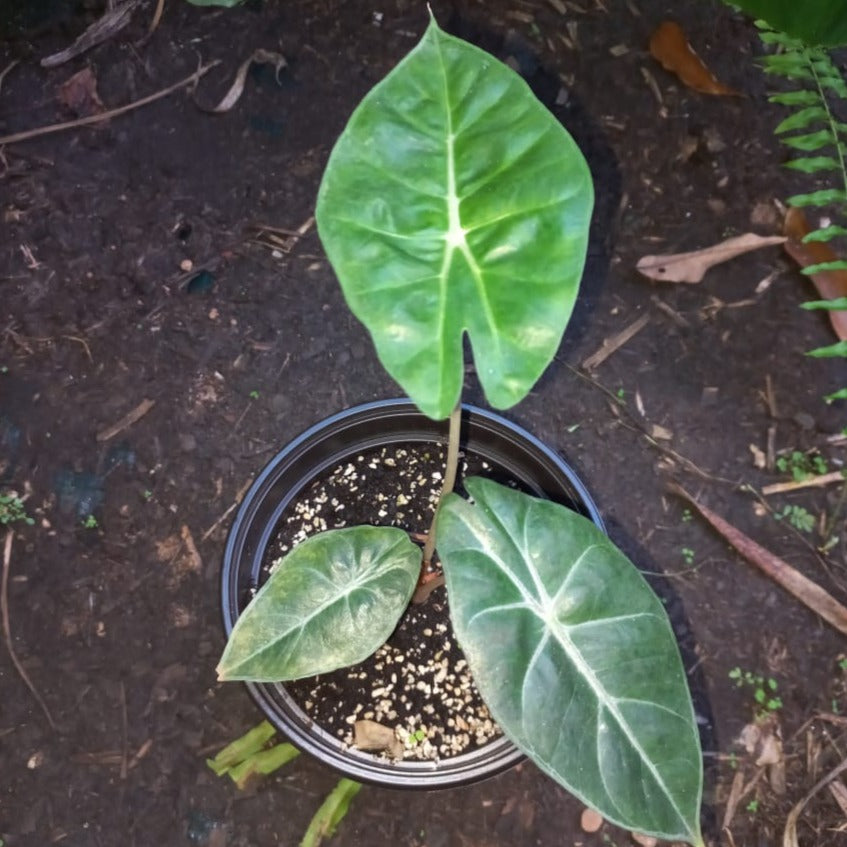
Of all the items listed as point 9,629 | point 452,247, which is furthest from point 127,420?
point 452,247

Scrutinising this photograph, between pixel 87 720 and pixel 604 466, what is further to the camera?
pixel 604 466

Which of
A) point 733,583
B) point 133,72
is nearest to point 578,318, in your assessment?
point 733,583

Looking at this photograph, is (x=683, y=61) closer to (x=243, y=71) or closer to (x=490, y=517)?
(x=243, y=71)

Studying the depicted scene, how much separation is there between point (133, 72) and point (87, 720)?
118 cm

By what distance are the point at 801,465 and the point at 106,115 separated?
1.43 meters

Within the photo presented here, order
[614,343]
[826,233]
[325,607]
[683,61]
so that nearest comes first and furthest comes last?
[325,607] < [826,233] < [614,343] < [683,61]

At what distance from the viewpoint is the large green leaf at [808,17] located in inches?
43.7

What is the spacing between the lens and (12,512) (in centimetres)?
150

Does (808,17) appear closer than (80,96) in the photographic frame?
Yes

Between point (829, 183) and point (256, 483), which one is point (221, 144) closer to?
Answer: point (256, 483)

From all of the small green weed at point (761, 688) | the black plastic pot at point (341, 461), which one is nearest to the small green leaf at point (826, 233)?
the black plastic pot at point (341, 461)

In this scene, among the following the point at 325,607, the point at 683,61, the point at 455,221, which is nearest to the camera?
the point at 455,221

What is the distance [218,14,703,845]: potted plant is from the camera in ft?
2.53

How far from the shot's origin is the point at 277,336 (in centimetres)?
Result: 159
